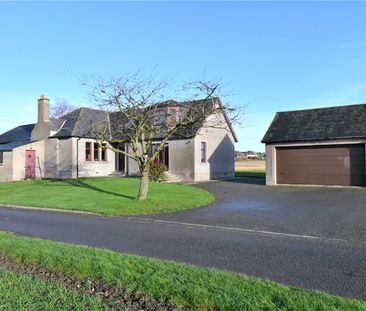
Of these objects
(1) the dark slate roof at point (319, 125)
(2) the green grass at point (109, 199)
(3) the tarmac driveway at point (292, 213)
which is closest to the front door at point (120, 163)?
(2) the green grass at point (109, 199)

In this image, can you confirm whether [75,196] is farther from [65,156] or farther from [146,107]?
[65,156]

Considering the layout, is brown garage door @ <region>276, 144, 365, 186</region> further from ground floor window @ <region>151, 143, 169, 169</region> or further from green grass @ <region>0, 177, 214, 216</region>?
ground floor window @ <region>151, 143, 169, 169</region>

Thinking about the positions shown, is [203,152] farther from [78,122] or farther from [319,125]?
[78,122]

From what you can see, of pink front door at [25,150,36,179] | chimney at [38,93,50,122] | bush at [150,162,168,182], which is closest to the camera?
bush at [150,162,168,182]

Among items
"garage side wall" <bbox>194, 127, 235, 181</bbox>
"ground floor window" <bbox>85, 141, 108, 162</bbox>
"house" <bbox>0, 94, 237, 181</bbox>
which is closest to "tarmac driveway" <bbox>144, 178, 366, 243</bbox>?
"garage side wall" <bbox>194, 127, 235, 181</bbox>

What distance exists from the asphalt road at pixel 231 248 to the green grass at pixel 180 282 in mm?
817

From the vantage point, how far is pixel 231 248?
861 cm

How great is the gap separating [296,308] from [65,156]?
30.8 metres

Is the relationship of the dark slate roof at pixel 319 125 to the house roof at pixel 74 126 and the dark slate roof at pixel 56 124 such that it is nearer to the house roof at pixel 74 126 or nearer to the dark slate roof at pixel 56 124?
the house roof at pixel 74 126

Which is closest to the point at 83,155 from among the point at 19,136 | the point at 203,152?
the point at 19,136

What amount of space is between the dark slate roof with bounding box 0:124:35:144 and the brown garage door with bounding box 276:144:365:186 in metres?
23.2

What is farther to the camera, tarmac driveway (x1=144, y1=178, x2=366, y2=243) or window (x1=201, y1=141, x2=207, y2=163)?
window (x1=201, y1=141, x2=207, y2=163)

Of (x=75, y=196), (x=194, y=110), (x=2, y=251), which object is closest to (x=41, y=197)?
(x=75, y=196)

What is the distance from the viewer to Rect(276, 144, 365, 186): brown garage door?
23.5 m
